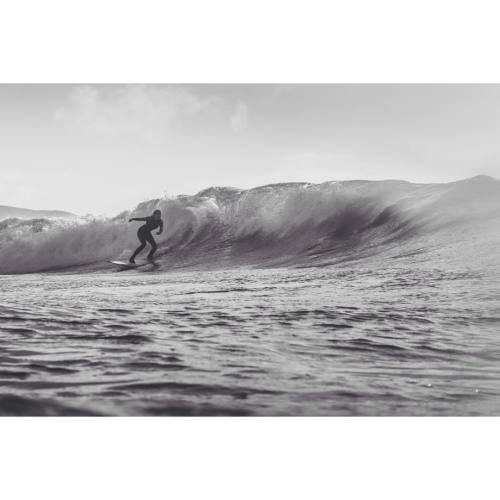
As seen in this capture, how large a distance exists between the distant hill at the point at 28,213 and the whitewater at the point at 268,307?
0.83 ft

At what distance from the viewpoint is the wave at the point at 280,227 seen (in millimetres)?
5710

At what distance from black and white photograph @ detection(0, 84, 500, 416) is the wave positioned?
53mm

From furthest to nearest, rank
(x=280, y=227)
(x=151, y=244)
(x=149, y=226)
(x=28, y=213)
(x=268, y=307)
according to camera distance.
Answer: (x=280, y=227) < (x=151, y=244) < (x=149, y=226) < (x=28, y=213) < (x=268, y=307)

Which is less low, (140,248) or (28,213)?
(28,213)

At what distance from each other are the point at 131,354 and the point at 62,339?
0.52 meters

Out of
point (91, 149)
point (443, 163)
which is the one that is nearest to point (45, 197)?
point (91, 149)

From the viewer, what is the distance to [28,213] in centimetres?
475

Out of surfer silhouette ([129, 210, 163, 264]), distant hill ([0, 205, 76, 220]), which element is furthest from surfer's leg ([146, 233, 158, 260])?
distant hill ([0, 205, 76, 220])

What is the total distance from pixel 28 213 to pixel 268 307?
2.23 metres

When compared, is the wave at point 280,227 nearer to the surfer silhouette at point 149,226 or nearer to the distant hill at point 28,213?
the surfer silhouette at point 149,226

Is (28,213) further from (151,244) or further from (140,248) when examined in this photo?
(151,244)

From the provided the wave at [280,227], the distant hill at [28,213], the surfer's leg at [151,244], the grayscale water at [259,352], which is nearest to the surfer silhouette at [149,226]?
the surfer's leg at [151,244]

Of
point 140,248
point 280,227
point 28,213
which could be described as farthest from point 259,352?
point 280,227

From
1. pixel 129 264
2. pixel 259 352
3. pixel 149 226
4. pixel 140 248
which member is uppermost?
pixel 149 226
